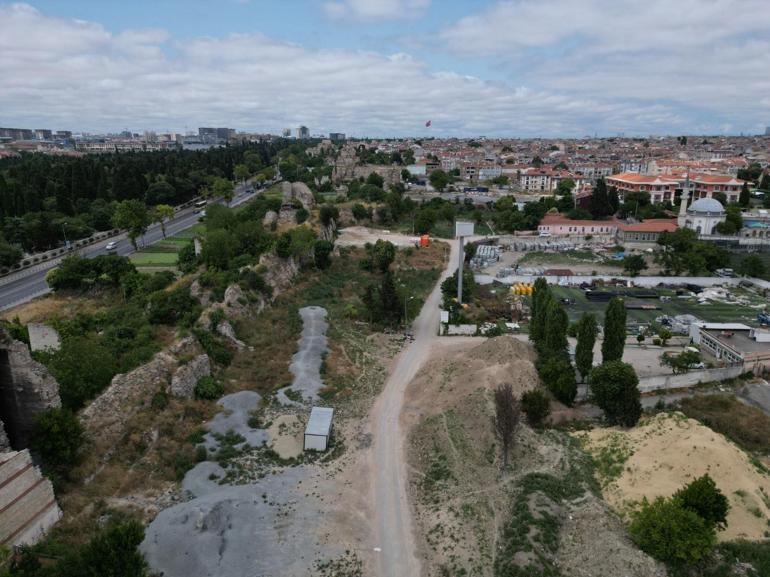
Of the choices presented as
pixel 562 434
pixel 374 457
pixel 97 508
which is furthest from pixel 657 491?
pixel 97 508

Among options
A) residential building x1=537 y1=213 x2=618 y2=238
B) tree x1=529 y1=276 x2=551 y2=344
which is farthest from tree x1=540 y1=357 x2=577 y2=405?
residential building x1=537 y1=213 x2=618 y2=238

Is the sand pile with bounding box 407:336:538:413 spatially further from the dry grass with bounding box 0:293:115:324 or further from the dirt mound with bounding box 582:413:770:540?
the dry grass with bounding box 0:293:115:324

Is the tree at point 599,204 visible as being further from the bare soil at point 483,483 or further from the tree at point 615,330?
the bare soil at point 483,483

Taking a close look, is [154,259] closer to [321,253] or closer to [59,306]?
[59,306]

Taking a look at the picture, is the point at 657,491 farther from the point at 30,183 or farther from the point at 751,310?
the point at 30,183

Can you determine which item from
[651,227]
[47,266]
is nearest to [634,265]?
[651,227]
